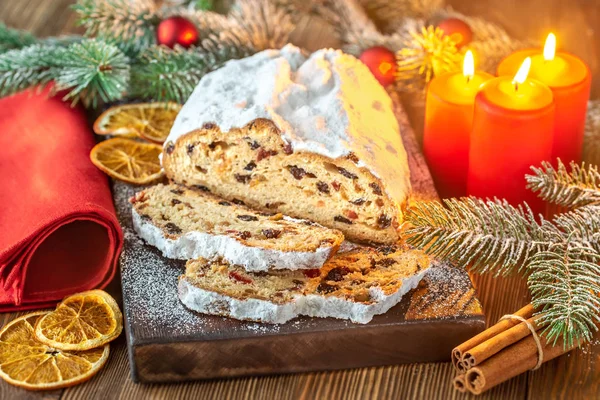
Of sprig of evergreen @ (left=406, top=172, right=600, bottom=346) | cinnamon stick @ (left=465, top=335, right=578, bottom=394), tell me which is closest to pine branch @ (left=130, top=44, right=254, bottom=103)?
sprig of evergreen @ (left=406, top=172, right=600, bottom=346)

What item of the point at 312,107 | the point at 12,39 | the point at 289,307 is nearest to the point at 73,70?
the point at 12,39

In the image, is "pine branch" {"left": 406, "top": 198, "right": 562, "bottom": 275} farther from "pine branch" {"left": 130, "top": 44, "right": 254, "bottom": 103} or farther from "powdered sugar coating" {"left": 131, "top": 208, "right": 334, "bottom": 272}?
"pine branch" {"left": 130, "top": 44, "right": 254, "bottom": 103}

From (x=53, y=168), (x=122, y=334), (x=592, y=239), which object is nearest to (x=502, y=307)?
(x=592, y=239)

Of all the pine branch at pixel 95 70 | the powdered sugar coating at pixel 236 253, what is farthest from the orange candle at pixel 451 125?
the pine branch at pixel 95 70

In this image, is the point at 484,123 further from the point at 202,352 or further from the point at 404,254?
the point at 202,352

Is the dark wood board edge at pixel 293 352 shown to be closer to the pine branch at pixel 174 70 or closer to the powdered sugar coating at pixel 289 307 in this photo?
the powdered sugar coating at pixel 289 307
